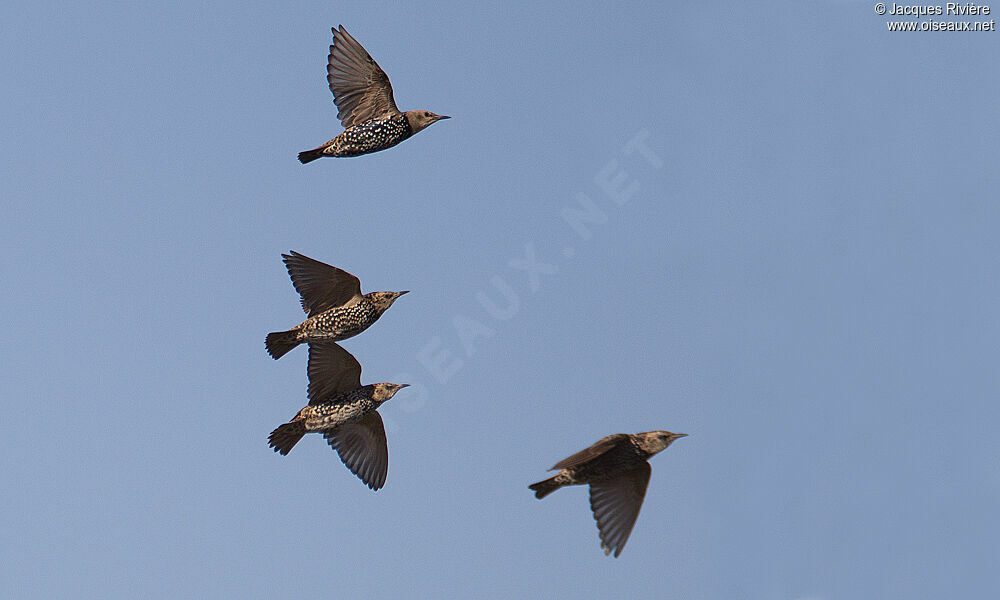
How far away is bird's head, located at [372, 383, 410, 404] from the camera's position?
15242 mm

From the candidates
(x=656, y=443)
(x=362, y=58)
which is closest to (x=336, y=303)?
(x=362, y=58)

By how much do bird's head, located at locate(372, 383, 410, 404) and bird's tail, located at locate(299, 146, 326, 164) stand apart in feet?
9.40

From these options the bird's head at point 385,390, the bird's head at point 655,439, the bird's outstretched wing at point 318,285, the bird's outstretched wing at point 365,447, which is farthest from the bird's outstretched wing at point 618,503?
the bird's outstretched wing at point 318,285

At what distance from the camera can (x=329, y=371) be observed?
15.1m

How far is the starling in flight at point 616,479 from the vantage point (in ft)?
44.3

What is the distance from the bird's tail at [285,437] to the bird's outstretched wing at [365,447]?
67 centimetres

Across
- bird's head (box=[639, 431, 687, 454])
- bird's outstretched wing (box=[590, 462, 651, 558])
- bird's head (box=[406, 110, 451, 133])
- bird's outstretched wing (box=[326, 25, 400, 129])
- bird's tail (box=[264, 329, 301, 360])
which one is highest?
bird's outstretched wing (box=[326, 25, 400, 129])

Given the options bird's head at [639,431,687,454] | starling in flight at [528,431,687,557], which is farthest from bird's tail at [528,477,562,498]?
bird's head at [639,431,687,454]

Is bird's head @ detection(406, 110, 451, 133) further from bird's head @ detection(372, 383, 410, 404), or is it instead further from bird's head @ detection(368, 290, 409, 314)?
bird's head @ detection(372, 383, 410, 404)

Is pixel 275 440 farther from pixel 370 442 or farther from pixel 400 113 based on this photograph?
pixel 400 113

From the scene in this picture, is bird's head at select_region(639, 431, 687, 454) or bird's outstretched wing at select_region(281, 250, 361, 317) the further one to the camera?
bird's outstretched wing at select_region(281, 250, 361, 317)

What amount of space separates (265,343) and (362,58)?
3744 millimetres

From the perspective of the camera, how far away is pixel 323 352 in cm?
1504

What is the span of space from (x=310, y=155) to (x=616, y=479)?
521cm
